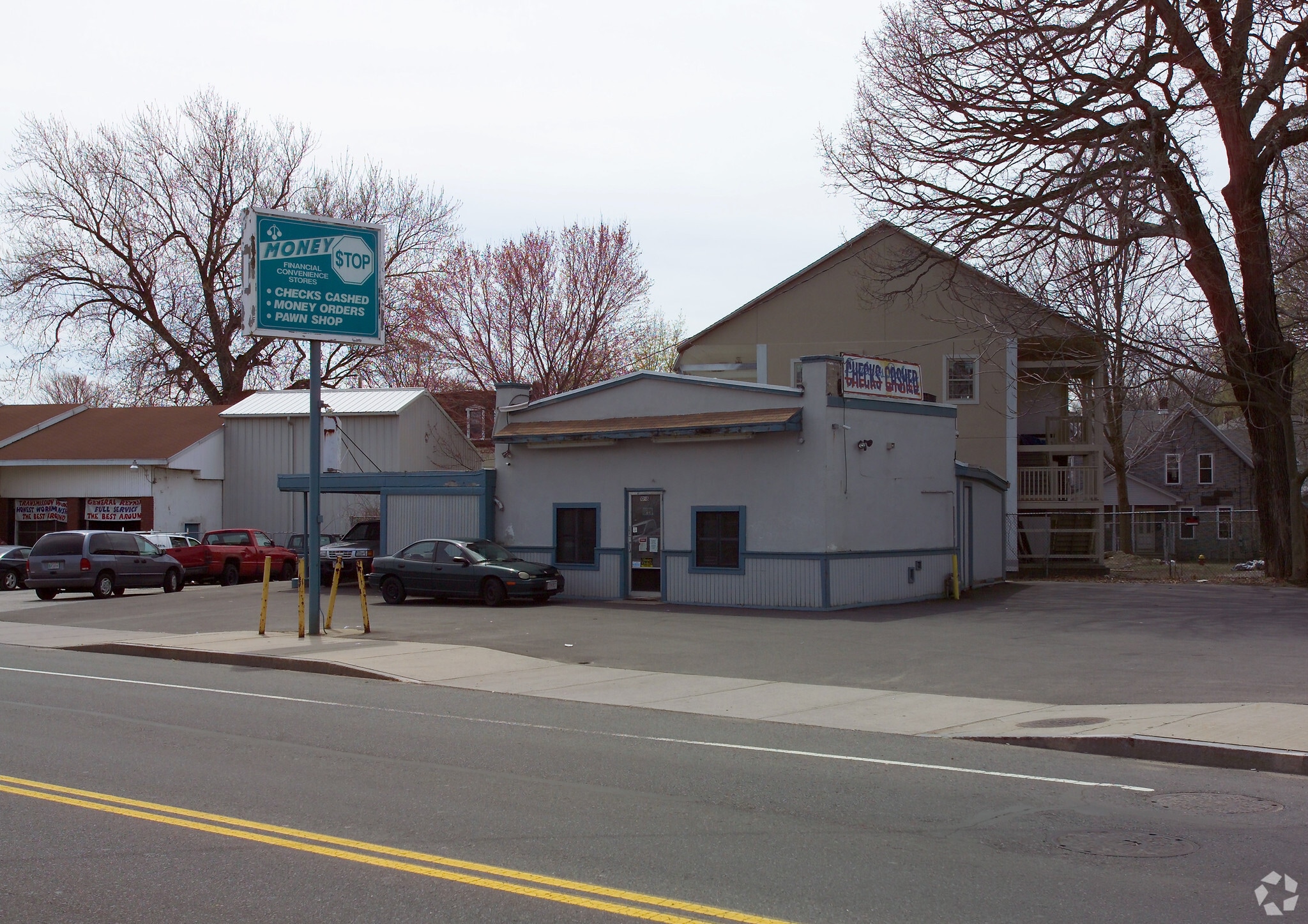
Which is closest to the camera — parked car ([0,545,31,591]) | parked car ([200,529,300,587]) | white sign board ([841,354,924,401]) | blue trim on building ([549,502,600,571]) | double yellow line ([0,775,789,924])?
double yellow line ([0,775,789,924])

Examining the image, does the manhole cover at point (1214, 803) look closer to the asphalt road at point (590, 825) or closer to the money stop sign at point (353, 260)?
the asphalt road at point (590, 825)

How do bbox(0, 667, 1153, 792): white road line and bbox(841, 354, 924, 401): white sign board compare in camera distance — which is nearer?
bbox(0, 667, 1153, 792): white road line

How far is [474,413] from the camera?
174 feet

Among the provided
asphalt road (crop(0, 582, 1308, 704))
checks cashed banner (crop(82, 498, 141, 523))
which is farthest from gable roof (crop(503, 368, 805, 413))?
checks cashed banner (crop(82, 498, 141, 523))

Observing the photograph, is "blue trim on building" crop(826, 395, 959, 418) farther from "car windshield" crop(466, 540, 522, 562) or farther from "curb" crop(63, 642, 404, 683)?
"curb" crop(63, 642, 404, 683)

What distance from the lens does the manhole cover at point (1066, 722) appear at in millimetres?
10625

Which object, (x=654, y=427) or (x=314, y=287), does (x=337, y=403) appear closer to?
(x=654, y=427)

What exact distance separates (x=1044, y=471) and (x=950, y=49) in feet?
58.9

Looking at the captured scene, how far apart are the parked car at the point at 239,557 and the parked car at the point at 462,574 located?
957cm

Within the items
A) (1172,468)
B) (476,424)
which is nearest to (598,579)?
A: (476,424)

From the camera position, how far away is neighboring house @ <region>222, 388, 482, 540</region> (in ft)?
136

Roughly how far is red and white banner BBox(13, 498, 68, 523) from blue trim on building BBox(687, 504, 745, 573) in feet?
84.6

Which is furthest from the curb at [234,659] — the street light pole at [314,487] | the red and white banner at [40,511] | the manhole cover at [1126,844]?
the red and white banner at [40,511]

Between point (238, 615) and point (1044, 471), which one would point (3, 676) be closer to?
point (238, 615)
